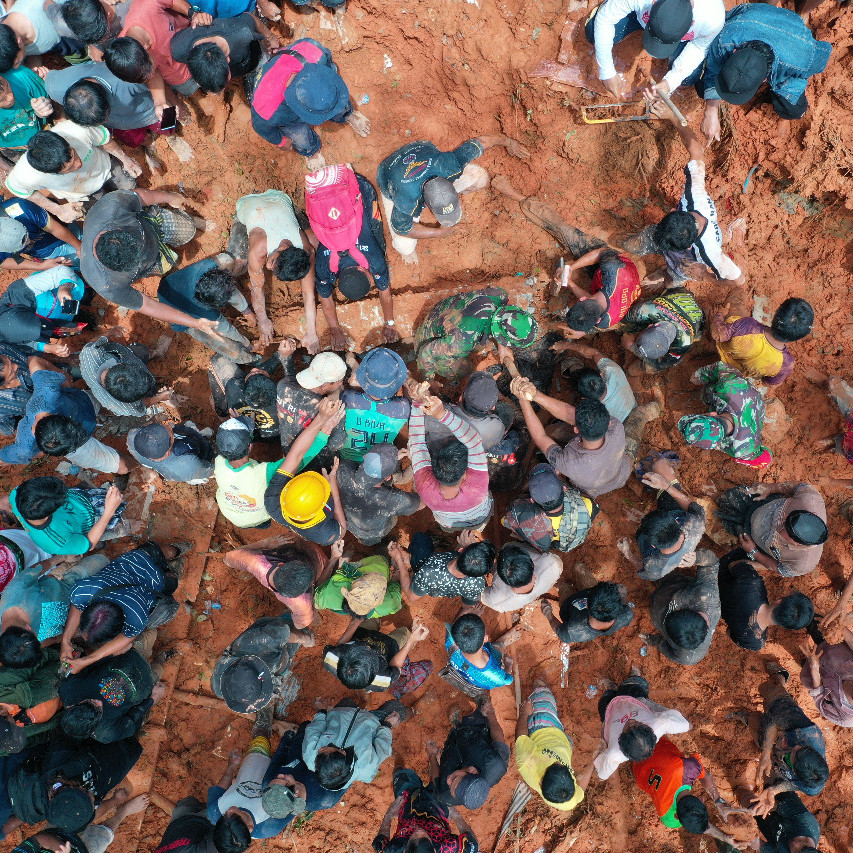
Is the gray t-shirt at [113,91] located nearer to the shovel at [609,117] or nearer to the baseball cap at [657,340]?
the shovel at [609,117]

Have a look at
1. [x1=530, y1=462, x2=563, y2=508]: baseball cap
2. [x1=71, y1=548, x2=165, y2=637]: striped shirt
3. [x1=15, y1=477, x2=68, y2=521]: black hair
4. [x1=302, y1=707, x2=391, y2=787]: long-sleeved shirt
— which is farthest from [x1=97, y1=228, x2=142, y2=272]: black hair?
[x1=302, y1=707, x2=391, y2=787]: long-sleeved shirt

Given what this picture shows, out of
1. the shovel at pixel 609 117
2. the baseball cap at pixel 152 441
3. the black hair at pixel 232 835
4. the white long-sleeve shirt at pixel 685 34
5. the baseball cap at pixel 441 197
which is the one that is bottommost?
the black hair at pixel 232 835

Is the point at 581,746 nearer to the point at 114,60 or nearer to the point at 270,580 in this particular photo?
the point at 270,580

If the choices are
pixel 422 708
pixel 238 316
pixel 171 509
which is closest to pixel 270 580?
pixel 171 509

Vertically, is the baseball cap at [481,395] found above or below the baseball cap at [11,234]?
above

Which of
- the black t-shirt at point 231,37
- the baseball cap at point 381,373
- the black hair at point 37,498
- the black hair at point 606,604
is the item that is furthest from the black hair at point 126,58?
the black hair at point 606,604

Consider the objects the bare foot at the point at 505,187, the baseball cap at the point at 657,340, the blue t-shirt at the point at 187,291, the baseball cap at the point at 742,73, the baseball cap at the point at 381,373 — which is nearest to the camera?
the baseball cap at the point at 742,73
